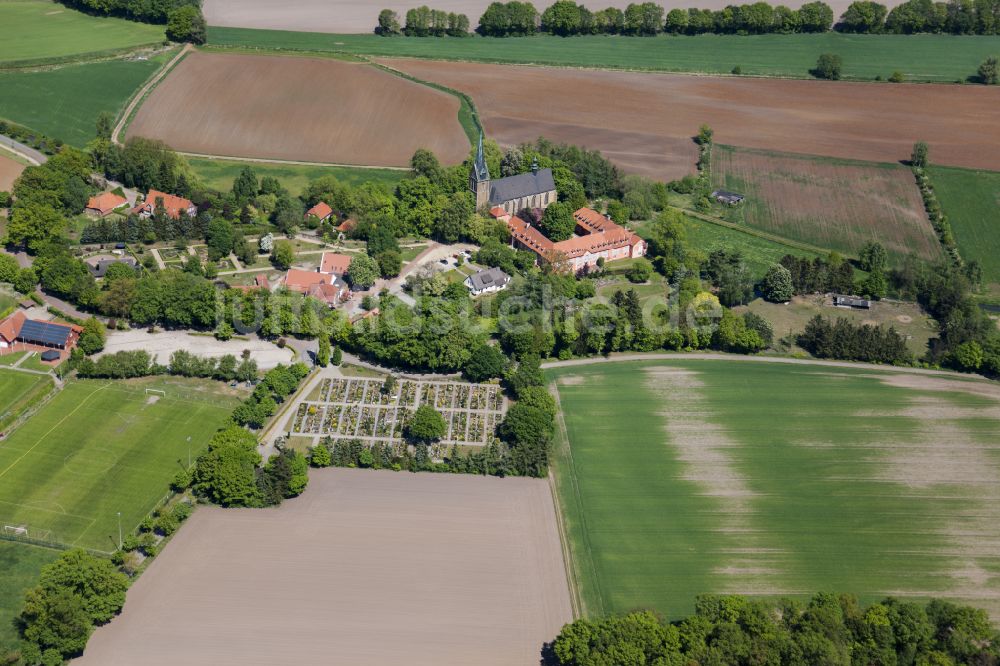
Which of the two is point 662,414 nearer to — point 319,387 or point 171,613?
point 319,387

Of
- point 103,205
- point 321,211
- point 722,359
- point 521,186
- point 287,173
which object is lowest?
point 722,359

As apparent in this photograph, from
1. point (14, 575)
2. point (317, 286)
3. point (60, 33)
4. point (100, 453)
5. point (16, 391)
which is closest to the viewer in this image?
point (14, 575)

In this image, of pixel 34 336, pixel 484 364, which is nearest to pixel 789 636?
pixel 484 364

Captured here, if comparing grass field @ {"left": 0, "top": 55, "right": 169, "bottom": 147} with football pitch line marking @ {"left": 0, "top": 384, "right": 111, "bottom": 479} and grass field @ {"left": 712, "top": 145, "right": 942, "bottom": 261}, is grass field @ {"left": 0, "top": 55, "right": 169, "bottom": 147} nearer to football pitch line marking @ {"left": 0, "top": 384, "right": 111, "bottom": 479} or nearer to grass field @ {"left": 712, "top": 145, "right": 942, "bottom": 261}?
football pitch line marking @ {"left": 0, "top": 384, "right": 111, "bottom": 479}

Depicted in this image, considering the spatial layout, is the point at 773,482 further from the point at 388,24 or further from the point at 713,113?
the point at 388,24

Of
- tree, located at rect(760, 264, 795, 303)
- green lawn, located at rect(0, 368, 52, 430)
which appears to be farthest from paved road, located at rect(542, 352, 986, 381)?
green lawn, located at rect(0, 368, 52, 430)
